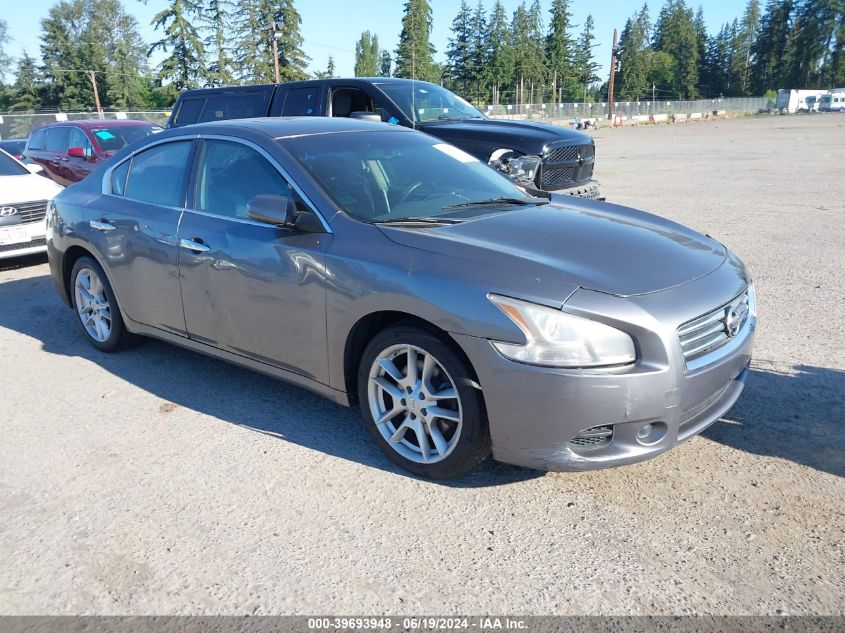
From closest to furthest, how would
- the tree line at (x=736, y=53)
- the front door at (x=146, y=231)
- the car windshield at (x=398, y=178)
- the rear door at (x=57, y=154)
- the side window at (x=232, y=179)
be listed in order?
the car windshield at (x=398, y=178)
the side window at (x=232, y=179)
the front door at (x=146, y=231)
the rear door at (x=57, y=154)
the tree line at (x=736, y=53)

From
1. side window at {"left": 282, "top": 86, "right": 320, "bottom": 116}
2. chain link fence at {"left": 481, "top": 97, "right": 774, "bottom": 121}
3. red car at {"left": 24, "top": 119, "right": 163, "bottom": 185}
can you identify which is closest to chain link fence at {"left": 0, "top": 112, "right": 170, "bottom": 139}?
red car at {"left": 24, "top": 119, "right": 163, "bottom": 185}

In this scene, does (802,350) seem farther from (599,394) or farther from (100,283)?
(100,283)

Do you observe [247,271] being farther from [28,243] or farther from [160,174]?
[28,243]

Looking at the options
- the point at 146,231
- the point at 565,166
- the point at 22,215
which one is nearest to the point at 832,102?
the point at 565,166

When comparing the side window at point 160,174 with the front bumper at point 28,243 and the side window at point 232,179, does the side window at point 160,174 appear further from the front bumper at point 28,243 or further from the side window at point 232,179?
the front bumper at point 28,243

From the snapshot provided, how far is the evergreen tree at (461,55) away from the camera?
94.5 m

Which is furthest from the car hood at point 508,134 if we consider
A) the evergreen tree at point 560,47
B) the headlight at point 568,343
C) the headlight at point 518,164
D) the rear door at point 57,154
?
the evergreen tree at point 560,47

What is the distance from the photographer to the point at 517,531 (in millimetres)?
3037

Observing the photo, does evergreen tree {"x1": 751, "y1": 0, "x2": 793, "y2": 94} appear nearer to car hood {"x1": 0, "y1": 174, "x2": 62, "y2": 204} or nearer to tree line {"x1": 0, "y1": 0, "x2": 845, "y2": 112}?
tree line {"x1": 0, "y1": 0, "x2": 845, "y2": 112}

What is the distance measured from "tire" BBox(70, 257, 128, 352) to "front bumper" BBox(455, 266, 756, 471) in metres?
3.23

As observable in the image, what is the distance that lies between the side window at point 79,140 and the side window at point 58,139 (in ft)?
0.50

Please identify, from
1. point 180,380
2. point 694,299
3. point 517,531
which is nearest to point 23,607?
point 517,531

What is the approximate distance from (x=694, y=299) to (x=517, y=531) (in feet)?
4.19

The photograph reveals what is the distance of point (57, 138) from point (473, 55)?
88815 mm
